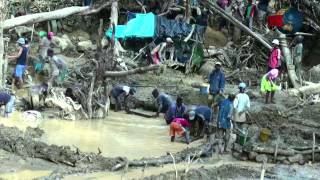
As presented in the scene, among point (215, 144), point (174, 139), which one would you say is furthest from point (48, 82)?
point (215, 144)

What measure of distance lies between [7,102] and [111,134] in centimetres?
247

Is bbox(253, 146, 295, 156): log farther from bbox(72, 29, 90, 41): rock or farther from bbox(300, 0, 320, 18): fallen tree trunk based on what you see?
bbox(72, 29, 90, 41): rock

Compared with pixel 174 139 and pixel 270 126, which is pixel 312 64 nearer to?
pixel 270 126

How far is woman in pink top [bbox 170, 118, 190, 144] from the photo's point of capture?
13.7 meters

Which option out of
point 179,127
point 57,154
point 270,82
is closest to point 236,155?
point 179,127

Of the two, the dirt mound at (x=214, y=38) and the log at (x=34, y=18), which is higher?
the log at (x=34, y=18)

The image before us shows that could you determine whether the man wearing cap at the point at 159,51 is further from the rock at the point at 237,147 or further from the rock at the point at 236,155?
the rock at the point at 236,155

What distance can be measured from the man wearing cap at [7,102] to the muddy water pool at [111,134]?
0.63ft

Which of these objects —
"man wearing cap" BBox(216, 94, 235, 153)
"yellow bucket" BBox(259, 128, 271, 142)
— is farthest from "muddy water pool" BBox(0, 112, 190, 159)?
"yellow bucket" BBox(259, 128, 271, 142)

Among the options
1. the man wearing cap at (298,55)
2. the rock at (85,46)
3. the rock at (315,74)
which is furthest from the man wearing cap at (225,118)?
the rock at (85,46)

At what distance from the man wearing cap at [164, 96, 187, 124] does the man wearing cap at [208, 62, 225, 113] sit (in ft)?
4.42

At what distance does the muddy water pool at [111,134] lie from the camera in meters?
12.9

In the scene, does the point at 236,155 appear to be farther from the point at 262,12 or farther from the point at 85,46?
the point at 262,12

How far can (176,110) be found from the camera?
1430 cm
